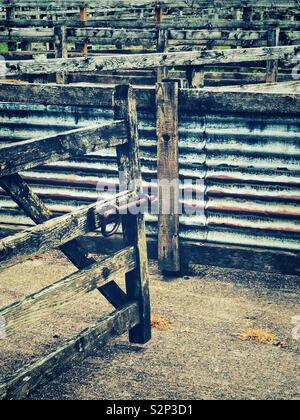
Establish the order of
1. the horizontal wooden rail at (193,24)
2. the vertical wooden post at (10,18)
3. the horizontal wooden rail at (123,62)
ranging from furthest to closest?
1. the vertical wooden post at (10,18)
2. the horizontal wooden rail at (193,24)
3. the horizontal wooden rail at (123,62)

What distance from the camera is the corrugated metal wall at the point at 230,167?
5.75 meters

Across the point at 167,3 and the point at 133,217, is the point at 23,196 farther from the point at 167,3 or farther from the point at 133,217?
the point at 167,3

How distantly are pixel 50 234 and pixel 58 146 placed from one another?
0.62 m

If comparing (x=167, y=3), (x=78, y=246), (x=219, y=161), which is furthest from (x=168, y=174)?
(x=167, y=3)

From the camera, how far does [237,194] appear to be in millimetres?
5957

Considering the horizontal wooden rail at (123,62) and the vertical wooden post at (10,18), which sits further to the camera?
the vertical wooden post at (10,18)

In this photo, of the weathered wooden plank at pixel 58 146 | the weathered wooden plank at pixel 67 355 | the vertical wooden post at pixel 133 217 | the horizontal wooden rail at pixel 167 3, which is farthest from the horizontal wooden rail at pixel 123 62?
the horizontal wooden rail at pixel 167 3

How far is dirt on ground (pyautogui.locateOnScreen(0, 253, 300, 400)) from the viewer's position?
4164mm

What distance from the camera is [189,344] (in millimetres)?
4809

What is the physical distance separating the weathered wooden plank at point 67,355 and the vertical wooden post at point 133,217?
0.31 ft

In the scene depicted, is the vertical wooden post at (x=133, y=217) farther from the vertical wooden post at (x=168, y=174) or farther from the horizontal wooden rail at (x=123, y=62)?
the horizontal wooden rail at (x=123, y=62)

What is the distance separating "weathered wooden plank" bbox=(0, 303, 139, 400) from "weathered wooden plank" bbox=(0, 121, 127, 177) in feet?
4.11

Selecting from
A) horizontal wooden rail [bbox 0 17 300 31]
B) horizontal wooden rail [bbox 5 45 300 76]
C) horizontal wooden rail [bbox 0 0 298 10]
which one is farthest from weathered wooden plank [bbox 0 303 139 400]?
horizontal wooden rail [bbox 0 0 298 10]
